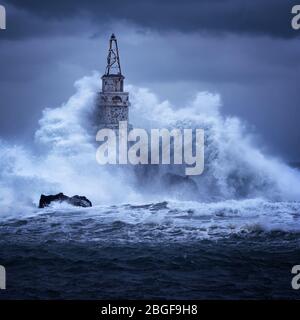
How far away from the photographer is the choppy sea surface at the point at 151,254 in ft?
55.7

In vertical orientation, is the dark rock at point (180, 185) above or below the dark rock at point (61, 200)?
above

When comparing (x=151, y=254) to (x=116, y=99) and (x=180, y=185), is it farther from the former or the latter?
(x=116, y=99)

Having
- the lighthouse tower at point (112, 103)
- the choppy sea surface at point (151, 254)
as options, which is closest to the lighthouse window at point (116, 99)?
the lighthouse tower at point (112, 103)

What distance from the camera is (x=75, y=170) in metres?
36.9

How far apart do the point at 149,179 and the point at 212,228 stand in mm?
15237

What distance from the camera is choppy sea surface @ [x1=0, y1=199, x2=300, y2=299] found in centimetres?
1697

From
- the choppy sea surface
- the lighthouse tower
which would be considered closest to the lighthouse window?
the lighthouse tower

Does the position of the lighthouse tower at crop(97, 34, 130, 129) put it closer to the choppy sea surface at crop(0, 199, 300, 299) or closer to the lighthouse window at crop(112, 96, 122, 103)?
the lighthouse window at crop(112, 96, 122, 103)

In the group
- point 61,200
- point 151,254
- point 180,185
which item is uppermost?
point 180,185

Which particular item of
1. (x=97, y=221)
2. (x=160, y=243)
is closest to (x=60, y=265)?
(x=160, y=243)

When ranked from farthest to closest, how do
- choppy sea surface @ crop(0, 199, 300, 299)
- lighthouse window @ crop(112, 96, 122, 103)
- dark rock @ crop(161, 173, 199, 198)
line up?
lighthouse window @ crop(112, 96, 122, 103) < dark rock @ crop(161, 173, 199, 198) < choppy sea surface @ crop(0, 199, 300, 299)

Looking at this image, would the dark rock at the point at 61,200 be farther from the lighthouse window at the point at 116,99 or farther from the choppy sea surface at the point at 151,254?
the lighthouse window at the point at 116,99

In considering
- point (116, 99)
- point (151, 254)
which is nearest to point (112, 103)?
point (116, 99)

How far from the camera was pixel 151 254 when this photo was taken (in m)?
20.1
